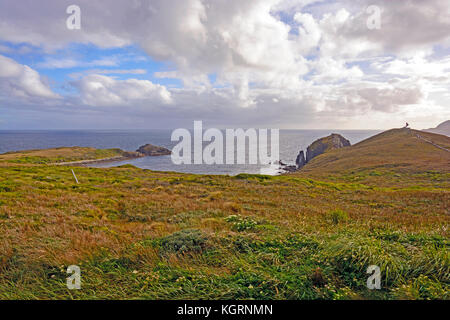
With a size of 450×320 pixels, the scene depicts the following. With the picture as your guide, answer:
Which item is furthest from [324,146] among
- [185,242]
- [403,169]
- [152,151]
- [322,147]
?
[185,242]

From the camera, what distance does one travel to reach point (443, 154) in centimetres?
6675

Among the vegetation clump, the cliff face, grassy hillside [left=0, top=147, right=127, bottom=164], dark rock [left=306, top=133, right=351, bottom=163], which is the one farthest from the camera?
dark rock [left=306, top=133, right=351, bottom=163]

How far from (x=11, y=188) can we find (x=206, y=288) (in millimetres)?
20701

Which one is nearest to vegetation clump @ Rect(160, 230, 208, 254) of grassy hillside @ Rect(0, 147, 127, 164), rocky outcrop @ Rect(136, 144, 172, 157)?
grassy hillside @ Rect(0, 147, 127, 164)

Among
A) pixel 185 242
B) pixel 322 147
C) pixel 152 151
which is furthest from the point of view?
pixel 152 151

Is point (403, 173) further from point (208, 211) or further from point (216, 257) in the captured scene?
point (216, 257)

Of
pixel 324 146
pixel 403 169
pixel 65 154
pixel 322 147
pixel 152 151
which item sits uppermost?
pixel 324 146

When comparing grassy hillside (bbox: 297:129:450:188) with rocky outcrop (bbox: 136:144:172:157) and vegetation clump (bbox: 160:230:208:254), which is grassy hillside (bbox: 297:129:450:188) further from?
rocky outcrop (bbox: 136:144:172:157)

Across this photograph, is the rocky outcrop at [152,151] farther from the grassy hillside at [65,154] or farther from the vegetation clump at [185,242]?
the vegetation clump at [185,242]

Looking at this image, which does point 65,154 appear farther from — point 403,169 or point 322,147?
point 403,169

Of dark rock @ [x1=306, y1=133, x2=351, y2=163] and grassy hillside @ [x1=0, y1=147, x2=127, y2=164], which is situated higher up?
dark rock @ [x1=306, y1=133, x2=351, y2=163]
